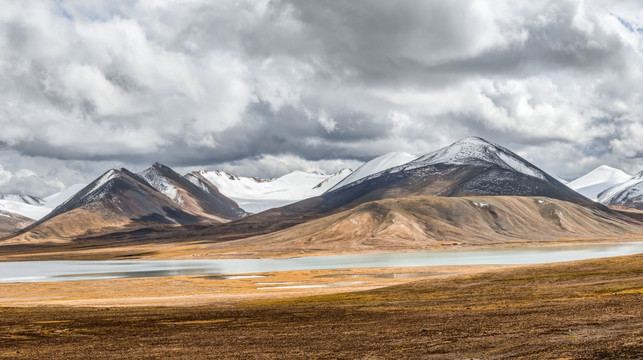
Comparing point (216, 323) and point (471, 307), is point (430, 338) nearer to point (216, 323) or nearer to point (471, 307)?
point (471, 307)

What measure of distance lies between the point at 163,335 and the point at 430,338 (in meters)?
17.8

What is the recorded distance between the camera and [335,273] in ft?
409

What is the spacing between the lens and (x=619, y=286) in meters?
51.8

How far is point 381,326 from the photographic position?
39.8 m

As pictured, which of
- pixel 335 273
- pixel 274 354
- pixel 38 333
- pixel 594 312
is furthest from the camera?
pixel 335 273

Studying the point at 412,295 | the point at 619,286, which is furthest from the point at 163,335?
the point at 619,286

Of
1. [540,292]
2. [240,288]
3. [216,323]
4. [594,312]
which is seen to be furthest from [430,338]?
[240,288]

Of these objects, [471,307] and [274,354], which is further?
[471,307]

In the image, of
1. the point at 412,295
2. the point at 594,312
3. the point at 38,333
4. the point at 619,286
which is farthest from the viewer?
the point at 412,295

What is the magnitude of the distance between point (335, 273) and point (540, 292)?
72.5 metres

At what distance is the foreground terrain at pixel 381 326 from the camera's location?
94.5ft

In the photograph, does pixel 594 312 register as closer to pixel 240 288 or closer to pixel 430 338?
pixel 430 338

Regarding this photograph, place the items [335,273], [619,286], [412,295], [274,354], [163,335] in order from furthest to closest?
1. [335,273]
2. [412,295]
3. [619,286]
4. [163,335]
5. [274,354]

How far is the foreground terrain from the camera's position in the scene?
28.8 metres
